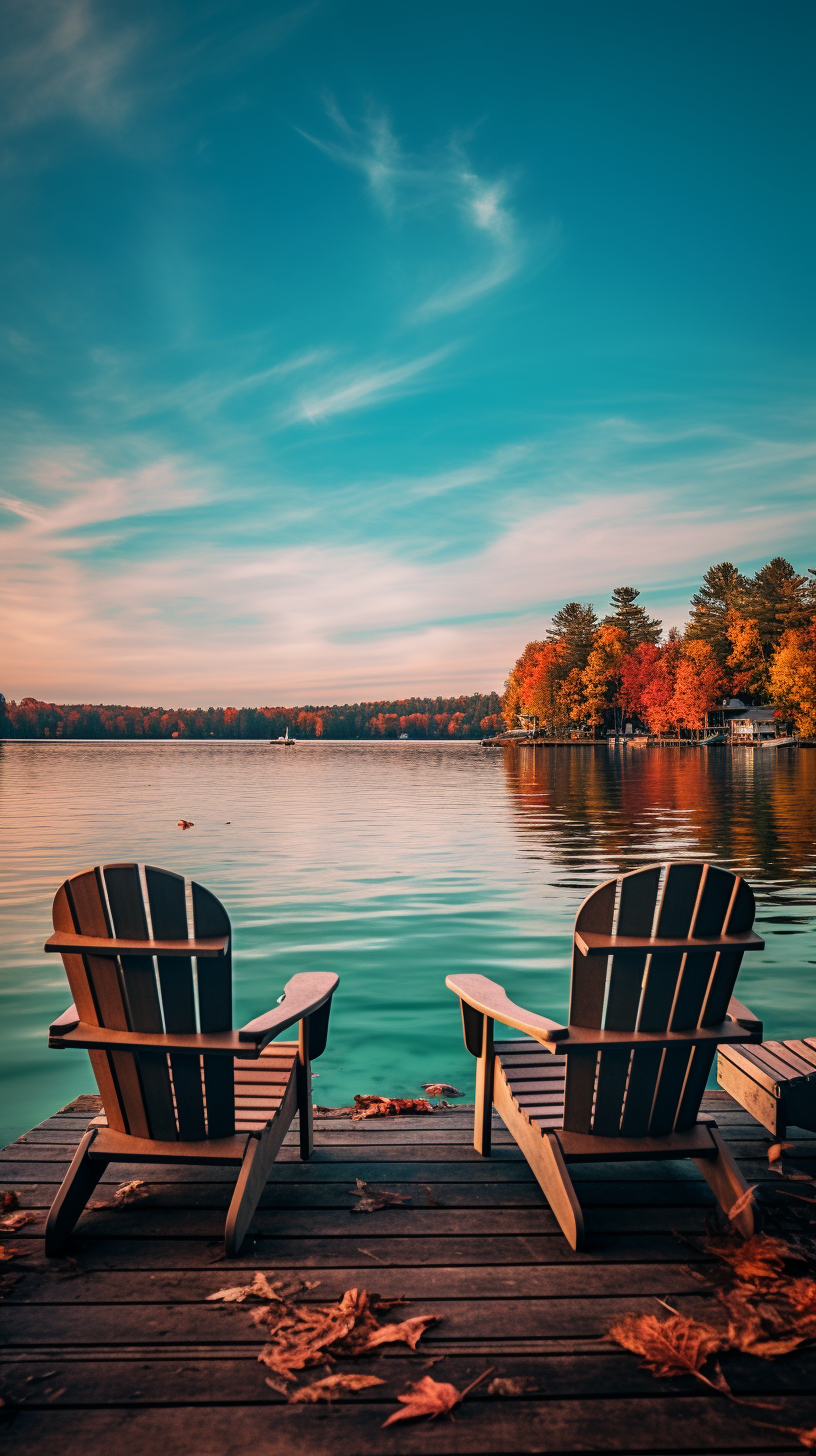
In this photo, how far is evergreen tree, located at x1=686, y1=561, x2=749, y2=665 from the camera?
91125mm

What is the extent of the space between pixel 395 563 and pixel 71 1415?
69.0m

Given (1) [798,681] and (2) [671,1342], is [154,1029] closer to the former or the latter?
(2) [671,1342]

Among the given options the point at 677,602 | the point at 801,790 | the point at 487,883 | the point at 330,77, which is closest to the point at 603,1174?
the point at 487,883

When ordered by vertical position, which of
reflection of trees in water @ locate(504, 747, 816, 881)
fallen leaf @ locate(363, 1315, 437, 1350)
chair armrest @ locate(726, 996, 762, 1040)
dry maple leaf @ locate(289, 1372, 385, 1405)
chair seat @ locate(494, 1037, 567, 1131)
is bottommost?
reflection of trees in water @ locate(504, 747, 816, 881)

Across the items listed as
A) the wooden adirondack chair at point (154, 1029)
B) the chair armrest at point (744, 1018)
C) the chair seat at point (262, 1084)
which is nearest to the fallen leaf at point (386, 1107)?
the chair seat at point (262, 1084)

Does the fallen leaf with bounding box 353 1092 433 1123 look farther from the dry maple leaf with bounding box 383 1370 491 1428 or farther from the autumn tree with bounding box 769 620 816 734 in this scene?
the autumn tree with bounding box 769 620 816 734

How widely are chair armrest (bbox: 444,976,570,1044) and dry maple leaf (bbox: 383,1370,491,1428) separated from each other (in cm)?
90

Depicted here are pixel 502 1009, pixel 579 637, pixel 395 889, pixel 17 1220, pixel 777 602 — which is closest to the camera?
pixel 17 1220

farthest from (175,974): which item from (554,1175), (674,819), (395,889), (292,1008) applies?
(674,819)

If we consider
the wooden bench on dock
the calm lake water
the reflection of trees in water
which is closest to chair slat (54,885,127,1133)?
the wooden bench on dock

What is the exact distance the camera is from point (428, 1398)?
74.5 inches

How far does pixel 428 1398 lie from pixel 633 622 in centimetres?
11077

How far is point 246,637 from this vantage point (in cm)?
9256

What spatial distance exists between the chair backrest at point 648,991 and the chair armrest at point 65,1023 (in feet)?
5.56
